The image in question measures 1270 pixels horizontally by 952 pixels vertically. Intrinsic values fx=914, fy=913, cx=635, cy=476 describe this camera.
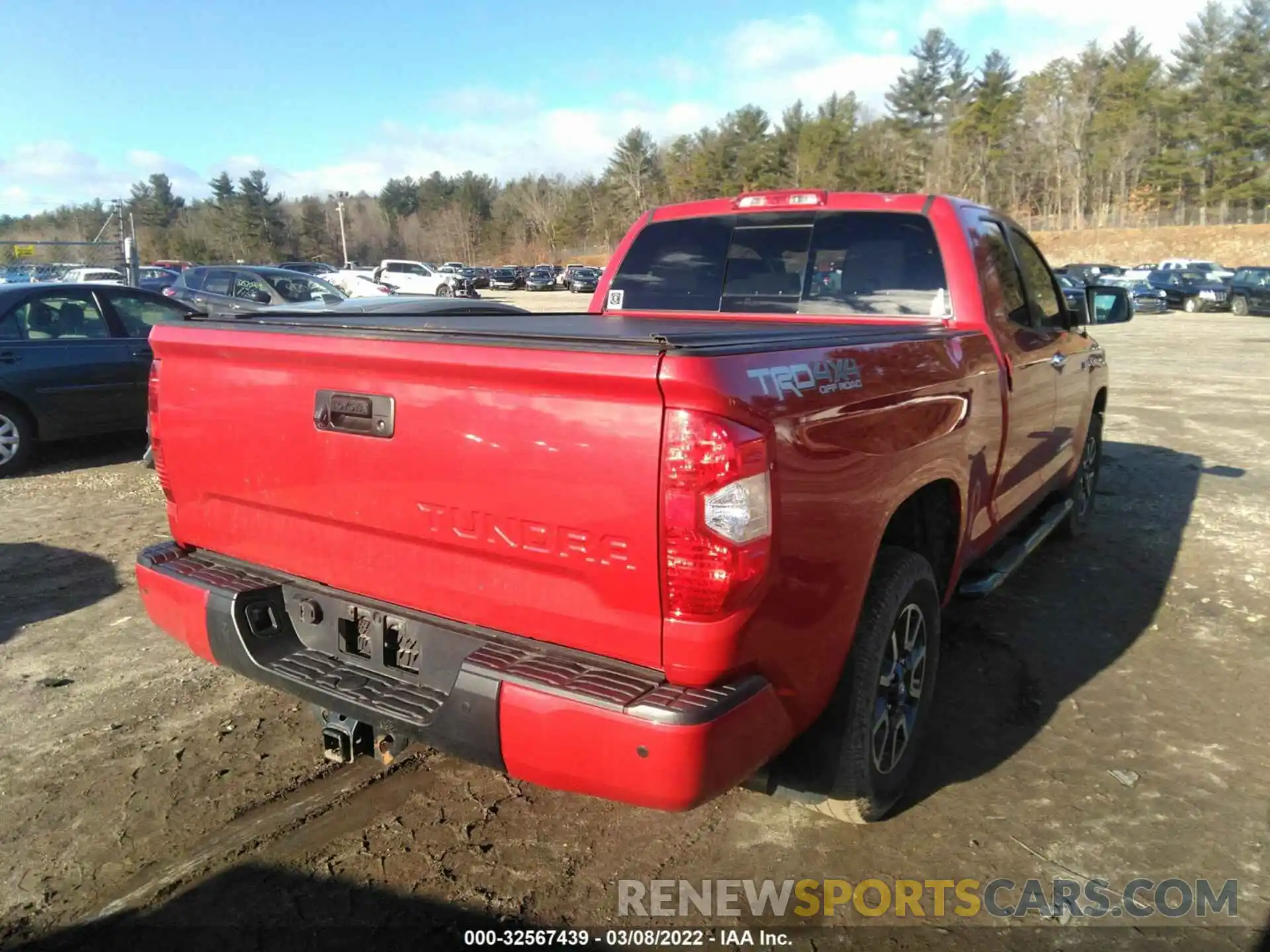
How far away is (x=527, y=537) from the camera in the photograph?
7.45 ft

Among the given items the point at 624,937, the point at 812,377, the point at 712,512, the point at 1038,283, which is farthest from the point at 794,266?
the point at 624,937

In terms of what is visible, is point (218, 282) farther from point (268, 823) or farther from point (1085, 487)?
point (268, 823)

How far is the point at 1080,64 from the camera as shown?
2886 inches

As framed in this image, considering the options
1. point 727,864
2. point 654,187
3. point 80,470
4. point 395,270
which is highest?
point 654,187

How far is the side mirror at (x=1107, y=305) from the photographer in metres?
5.28

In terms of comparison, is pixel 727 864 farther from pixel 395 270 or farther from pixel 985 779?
pixel 395 270

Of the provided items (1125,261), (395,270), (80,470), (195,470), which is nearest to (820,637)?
(195,470)

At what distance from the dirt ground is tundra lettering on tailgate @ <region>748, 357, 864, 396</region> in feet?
4.96

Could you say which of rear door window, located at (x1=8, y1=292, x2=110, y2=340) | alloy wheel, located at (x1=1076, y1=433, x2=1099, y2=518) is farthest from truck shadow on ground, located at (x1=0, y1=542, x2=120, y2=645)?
alloy wheel, located at (x1=1076, y1=433, x2=1099, y2=518)

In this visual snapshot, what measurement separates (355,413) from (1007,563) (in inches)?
117

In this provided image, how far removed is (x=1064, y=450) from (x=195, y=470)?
4459mm

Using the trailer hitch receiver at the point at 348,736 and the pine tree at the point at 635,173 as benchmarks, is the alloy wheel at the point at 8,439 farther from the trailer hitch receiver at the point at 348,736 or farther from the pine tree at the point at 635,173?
the pine tree at the point at 635,173

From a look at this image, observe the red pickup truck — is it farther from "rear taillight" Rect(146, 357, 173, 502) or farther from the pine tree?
the pine tree

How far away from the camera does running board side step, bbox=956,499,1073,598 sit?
3.74 metres
